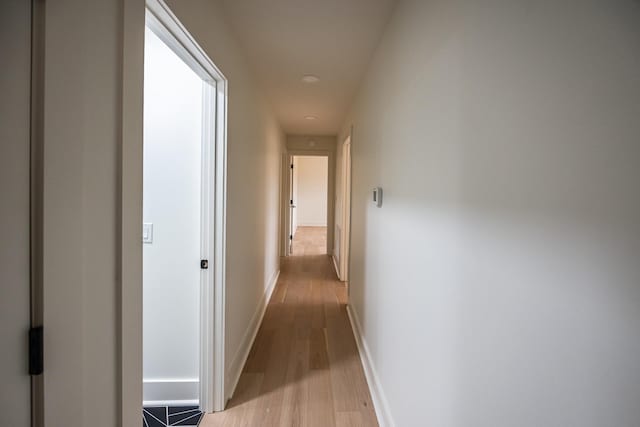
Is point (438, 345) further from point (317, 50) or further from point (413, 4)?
point (317, 50)

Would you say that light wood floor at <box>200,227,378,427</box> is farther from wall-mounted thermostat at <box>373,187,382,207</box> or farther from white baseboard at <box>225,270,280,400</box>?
wall-mounted thermostat at <box>373,187,382,207</box>

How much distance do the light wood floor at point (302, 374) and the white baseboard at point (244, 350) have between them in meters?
0.05

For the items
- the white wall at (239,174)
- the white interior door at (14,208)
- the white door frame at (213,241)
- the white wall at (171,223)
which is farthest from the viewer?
the white wall at (171,223)

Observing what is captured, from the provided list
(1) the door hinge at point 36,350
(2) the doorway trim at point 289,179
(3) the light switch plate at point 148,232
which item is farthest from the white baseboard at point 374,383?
(2) the doorway trim at point 289,179

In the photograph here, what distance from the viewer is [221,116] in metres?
1.85

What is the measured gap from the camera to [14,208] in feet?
1.93

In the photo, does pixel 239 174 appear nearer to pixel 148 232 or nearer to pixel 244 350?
pixel 148 232

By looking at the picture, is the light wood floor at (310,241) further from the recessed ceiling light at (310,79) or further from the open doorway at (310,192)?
the recessed ceiling light at (310,79)

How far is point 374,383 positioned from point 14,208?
205 centimetres

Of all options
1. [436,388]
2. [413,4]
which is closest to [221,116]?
[413,4]

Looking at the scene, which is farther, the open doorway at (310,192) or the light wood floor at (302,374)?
the open doorway at (310,192)

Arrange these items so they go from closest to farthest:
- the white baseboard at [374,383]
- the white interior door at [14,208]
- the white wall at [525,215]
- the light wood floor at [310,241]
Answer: the white wall at [525,215] → the white interior door at [14,208] → the white baseboard at [374,383] → the light wood floor at [310,241]

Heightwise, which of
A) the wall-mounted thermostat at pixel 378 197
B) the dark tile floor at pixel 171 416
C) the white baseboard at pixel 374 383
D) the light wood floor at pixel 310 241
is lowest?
the dark tile floor at pixel 171 416

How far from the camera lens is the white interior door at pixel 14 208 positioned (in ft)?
1.86
